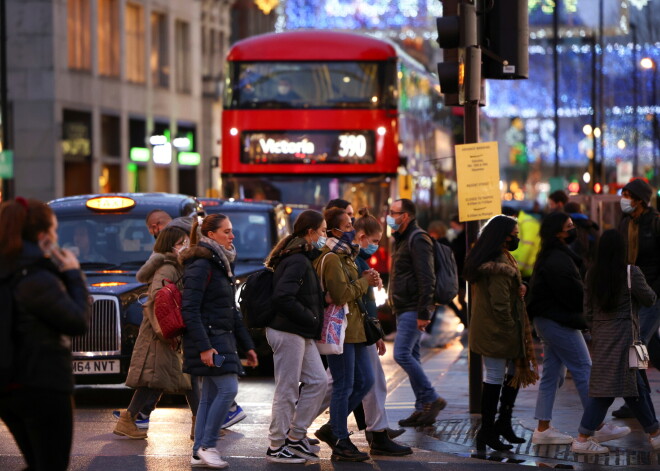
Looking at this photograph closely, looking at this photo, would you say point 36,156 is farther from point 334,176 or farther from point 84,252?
point 84,252

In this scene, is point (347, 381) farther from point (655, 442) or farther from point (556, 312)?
point (655, 442)

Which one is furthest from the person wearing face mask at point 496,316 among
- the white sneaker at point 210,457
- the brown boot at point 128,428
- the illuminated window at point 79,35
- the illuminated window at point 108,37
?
the illuminated window at point 108,37

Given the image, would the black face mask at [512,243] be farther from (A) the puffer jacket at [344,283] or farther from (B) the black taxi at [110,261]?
(B) the black taxi at [110,261]

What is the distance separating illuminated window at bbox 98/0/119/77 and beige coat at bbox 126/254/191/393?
3526 centimetres

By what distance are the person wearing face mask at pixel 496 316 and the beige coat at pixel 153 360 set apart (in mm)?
2258

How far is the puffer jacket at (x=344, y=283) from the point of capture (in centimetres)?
980

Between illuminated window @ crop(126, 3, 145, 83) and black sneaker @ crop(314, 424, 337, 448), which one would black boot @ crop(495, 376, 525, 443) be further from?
A: illuminated window @ crop(126, 3, 145, 83)

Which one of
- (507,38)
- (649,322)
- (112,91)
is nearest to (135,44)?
(112,91)

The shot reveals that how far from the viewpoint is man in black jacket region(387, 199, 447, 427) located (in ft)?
38.2

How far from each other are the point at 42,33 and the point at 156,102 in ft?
29.8

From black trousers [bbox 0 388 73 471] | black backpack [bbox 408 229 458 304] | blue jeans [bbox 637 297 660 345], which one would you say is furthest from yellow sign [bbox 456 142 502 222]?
black trousers [bbox 0 388 73 471]

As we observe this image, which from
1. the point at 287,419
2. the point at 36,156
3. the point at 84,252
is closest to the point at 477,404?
the point at 287,419

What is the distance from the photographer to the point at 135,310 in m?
13.1

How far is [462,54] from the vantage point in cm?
1203
